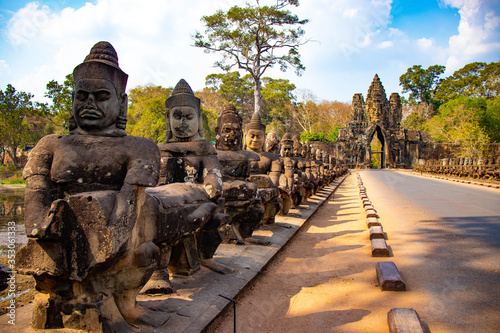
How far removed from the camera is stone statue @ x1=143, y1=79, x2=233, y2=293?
12.5 ft

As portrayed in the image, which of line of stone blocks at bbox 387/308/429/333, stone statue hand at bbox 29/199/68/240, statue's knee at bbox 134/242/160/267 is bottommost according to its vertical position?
line of stone blocks at bbox 387/308/429/333

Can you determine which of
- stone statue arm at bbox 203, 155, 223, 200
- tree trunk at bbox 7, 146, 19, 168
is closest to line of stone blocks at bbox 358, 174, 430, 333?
stone statue arm at bbox 203, 155, 223, 200

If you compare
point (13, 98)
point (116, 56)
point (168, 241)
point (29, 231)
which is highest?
point (13, 98)

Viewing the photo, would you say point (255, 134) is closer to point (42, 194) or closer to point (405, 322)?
point (405, 322)

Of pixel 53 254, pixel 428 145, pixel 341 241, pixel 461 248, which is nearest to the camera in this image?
pixel 53 254

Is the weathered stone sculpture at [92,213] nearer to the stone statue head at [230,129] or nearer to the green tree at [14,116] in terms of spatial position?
the stone statue head at [230,129]

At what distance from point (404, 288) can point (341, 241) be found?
9.02 ft

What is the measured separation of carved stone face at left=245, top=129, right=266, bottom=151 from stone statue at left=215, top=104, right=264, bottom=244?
1464mm

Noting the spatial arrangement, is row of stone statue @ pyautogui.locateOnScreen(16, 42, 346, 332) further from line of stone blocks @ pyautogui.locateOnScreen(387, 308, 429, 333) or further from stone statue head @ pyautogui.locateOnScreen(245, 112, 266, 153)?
stone statue head @ pyautogui.locateOnScreen(245, 112, 266, 153)

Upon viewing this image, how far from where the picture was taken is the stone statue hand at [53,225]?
82.1 inches

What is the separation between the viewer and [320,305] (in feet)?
11.8

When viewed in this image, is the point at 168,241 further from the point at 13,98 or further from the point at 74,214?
the point at 13,98

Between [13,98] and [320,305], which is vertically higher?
[13,98]

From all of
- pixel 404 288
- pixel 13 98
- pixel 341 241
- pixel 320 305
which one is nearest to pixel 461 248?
pixel 341 241
